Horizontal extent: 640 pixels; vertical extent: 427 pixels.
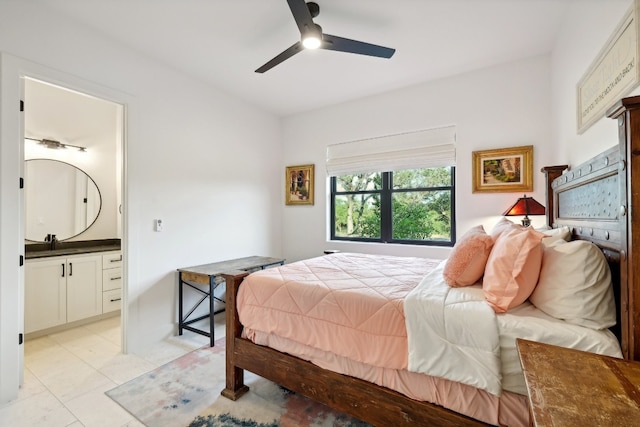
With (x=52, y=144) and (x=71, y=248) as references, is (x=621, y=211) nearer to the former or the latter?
(x=71, y=248)

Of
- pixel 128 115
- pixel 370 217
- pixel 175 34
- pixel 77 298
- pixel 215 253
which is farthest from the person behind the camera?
pixel 370 217

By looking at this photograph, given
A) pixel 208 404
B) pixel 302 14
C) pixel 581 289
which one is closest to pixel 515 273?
pixel 581 289

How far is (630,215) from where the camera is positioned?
93 centimetres

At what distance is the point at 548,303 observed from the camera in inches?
47.8

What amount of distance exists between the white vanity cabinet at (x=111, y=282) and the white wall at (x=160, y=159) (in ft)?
3.63

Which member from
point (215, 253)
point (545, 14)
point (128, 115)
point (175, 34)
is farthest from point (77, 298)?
point (545, 14)

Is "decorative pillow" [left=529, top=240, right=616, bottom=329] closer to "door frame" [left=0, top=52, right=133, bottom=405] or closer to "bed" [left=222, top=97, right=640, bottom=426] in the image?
"bed" [left=222, top=97, right=640, bottom=426]

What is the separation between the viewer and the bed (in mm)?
955

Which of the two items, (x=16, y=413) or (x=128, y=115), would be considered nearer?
(x=16, y=413)

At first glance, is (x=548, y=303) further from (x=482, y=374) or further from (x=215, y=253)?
(x=215, y=253)

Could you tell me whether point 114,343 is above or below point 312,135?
below

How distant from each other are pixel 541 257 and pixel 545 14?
201 centimetres

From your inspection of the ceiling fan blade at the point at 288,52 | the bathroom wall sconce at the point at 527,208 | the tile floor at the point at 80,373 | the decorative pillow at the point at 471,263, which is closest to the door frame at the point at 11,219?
the tile floor at the point at 80,373

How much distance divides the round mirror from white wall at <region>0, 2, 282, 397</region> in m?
1.66
